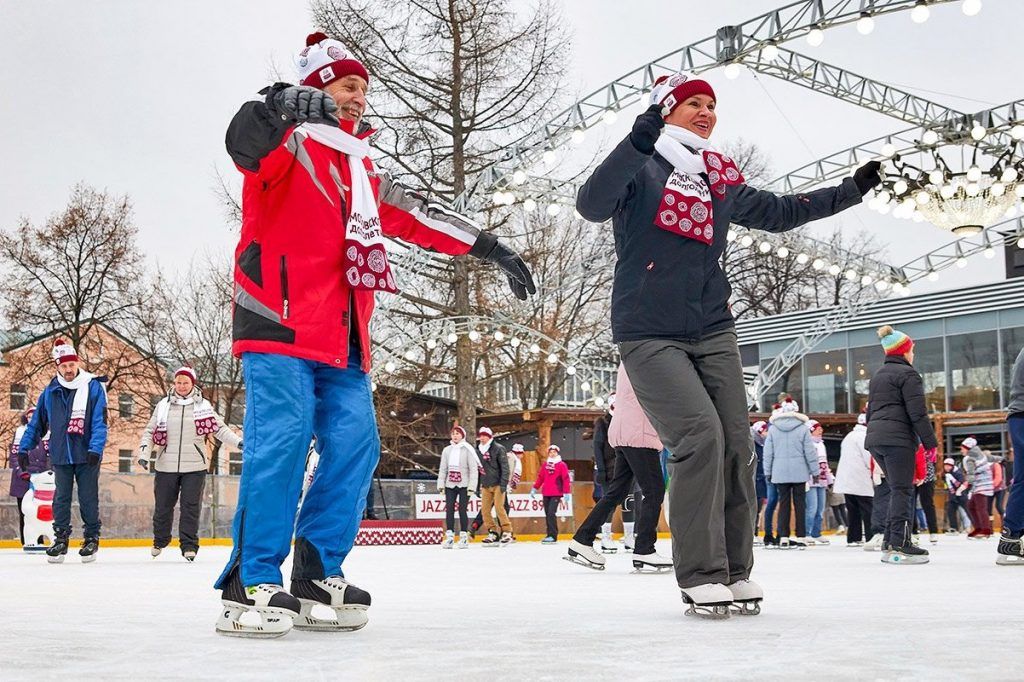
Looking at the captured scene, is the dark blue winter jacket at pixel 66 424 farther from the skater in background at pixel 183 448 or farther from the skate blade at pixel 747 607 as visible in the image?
the skate blade at pixel 747 607

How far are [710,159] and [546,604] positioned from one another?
1.73 metres

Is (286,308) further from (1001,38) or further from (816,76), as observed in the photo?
(1001,38)

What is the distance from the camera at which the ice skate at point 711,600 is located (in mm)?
3740

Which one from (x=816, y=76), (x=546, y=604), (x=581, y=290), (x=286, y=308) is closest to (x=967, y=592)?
(x=546, y=604)

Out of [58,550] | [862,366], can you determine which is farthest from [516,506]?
[862,366]

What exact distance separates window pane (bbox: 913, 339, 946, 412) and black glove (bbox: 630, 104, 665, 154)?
30341 mm

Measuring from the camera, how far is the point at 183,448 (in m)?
10.2

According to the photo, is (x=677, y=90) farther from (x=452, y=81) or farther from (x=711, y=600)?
(x=452, y=81)

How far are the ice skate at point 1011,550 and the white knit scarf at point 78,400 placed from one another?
6594mm

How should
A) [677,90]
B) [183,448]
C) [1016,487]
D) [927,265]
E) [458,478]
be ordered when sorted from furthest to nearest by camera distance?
[927,265] < [458,478] < [183,448] < [1016,487] < [677,90]

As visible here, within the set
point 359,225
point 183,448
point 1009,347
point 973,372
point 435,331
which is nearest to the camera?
point 359,225

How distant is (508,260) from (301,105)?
114 cm

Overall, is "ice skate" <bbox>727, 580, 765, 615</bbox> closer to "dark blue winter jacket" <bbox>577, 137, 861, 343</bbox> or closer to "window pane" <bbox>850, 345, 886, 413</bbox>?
"dark blue winter jacket" <bbox>577, 137, 861, 343</bbox>

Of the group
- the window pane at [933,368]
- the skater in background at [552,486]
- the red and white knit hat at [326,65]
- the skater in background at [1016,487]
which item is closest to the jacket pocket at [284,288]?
the red and white knit hat at [326,65]
